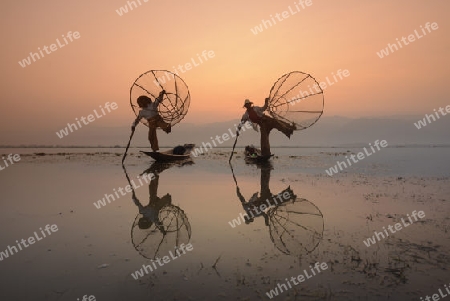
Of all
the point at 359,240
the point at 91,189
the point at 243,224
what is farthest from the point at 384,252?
the point at 91,189

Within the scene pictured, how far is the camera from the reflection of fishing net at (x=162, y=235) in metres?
6.38

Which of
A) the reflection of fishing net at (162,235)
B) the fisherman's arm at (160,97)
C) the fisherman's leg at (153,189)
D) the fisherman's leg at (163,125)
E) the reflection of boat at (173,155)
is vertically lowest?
the reflection of fishing net at (162,235)

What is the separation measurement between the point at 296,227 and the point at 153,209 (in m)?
4.59

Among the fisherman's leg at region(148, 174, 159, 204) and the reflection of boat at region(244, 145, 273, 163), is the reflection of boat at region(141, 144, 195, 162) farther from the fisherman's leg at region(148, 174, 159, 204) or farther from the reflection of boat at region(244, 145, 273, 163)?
the fisherman's leg at region(148, 174, 159, 204)

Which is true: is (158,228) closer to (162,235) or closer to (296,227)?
(162,235)

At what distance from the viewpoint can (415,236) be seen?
7.25m

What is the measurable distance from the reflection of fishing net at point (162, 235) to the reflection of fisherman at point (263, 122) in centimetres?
1627

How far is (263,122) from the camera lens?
25344 millimetres

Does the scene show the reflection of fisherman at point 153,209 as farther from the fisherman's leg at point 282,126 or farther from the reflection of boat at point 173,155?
the fisherman's leg at point 282,126

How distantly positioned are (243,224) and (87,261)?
3999 mm

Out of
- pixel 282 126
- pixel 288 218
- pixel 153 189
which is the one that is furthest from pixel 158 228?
pixel 282 126

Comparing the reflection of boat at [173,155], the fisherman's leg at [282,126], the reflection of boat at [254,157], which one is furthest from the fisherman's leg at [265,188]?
the reflection of boat at [173,155]

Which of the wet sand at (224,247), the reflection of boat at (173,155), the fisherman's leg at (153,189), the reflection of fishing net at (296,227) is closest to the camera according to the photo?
the wet sand at (224,247)

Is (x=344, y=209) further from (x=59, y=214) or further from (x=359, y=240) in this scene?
(x=59, y=214)
